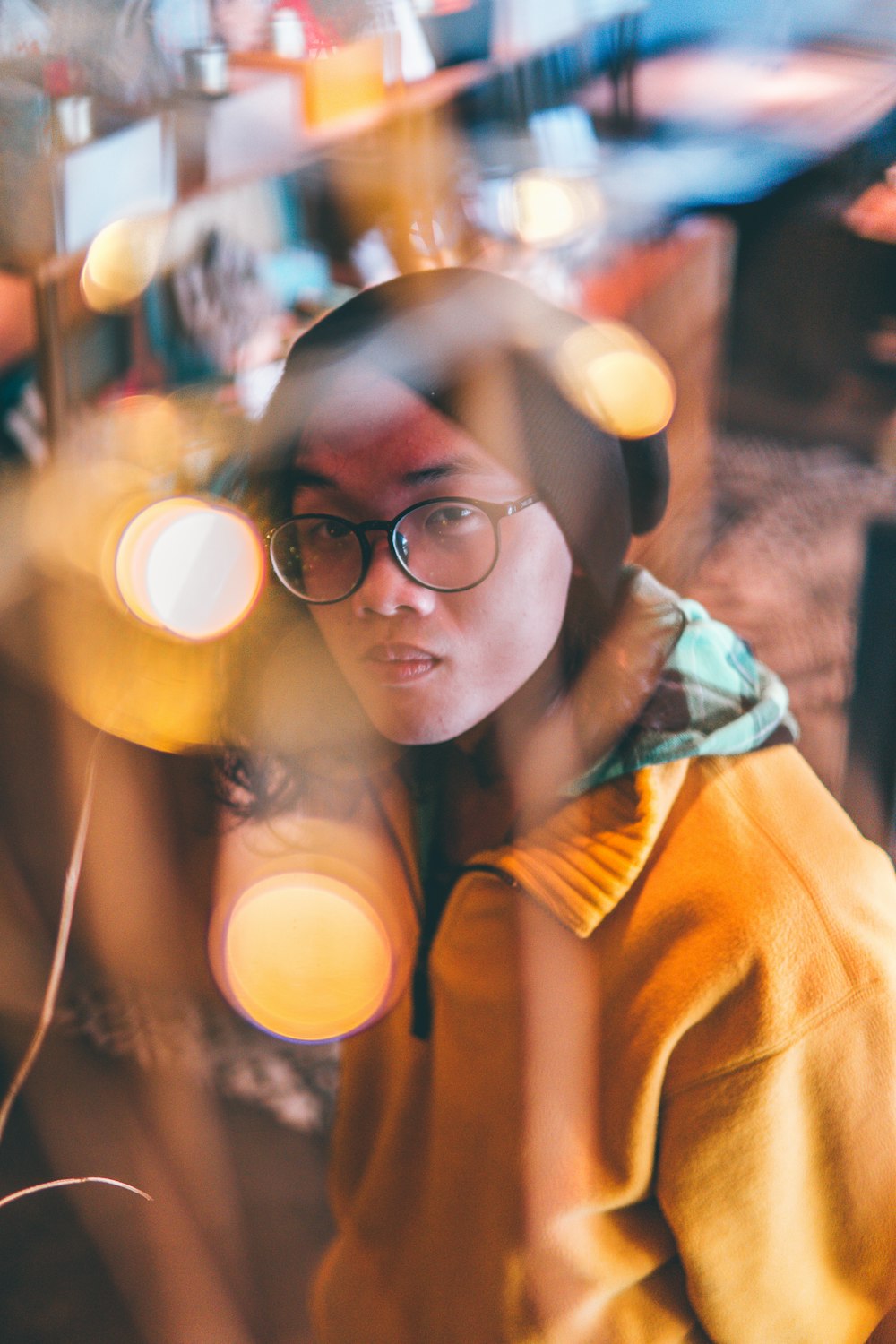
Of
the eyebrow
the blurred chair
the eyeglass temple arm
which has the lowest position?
the blurred chair

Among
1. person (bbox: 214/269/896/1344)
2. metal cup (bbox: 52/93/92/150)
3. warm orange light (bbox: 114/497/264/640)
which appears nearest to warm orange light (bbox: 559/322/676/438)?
person (bbox: 214/269/896/1344)

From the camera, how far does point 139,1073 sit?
1.19m

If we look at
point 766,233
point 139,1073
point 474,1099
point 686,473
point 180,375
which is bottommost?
point 139,1073

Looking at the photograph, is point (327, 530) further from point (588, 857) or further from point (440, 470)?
point (588, 857)

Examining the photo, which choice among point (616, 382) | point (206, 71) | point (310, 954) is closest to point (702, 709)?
point (616, 382)

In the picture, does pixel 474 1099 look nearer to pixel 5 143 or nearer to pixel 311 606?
pixel 311 606

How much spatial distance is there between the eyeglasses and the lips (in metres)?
0.04

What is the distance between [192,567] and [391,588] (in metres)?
0.24

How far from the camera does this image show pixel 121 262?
49.1 inches

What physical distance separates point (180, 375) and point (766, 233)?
927 millimetres

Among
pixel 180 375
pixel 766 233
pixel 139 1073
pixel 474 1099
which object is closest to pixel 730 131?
pixel 766 233

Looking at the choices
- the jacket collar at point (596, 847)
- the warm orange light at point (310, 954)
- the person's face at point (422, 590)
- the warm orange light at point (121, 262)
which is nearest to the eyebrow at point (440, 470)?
the person's face at point (422, 590)

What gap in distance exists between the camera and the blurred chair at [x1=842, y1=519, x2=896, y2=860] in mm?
633

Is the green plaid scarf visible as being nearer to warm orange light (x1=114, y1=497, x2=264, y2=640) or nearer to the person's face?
the person's face
